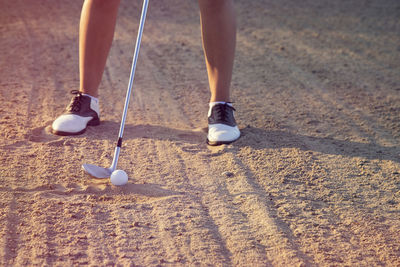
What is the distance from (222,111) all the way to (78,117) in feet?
3.15

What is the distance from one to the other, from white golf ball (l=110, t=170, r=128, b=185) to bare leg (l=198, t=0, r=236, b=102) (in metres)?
1.03

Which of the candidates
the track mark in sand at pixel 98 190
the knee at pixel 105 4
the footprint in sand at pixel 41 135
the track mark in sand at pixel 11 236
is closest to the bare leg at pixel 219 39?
the knee at pixel 105 4

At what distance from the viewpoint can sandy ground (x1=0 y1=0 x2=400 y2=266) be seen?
250cm

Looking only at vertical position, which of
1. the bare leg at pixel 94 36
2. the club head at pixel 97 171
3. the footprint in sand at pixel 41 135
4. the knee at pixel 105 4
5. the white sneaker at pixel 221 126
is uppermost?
the knee at pixel 105 4

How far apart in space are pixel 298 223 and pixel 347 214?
285 millimetres

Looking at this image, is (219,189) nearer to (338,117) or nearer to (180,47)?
(338,117)

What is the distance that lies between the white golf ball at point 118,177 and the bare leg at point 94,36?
94 cm

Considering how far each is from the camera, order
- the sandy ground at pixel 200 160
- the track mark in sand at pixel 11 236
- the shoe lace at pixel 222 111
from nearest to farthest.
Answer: the track mark in sand at pixel 11 236 → the sandy ground at pixel 200 160 → the shoe lace at pixel 222 111

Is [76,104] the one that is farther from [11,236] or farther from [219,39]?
[11,236]

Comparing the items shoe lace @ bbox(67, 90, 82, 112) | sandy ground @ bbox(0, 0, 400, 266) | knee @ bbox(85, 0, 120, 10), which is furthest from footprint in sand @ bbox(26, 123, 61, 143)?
knee @ bbox(85, 0, 120, 10)

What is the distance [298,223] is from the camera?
8.89 ft

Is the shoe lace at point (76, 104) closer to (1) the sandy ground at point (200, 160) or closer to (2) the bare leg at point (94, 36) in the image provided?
(2) the bare leg at point (94, 36)

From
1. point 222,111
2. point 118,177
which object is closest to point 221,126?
point 222,111

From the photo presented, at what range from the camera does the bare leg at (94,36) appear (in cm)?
354
